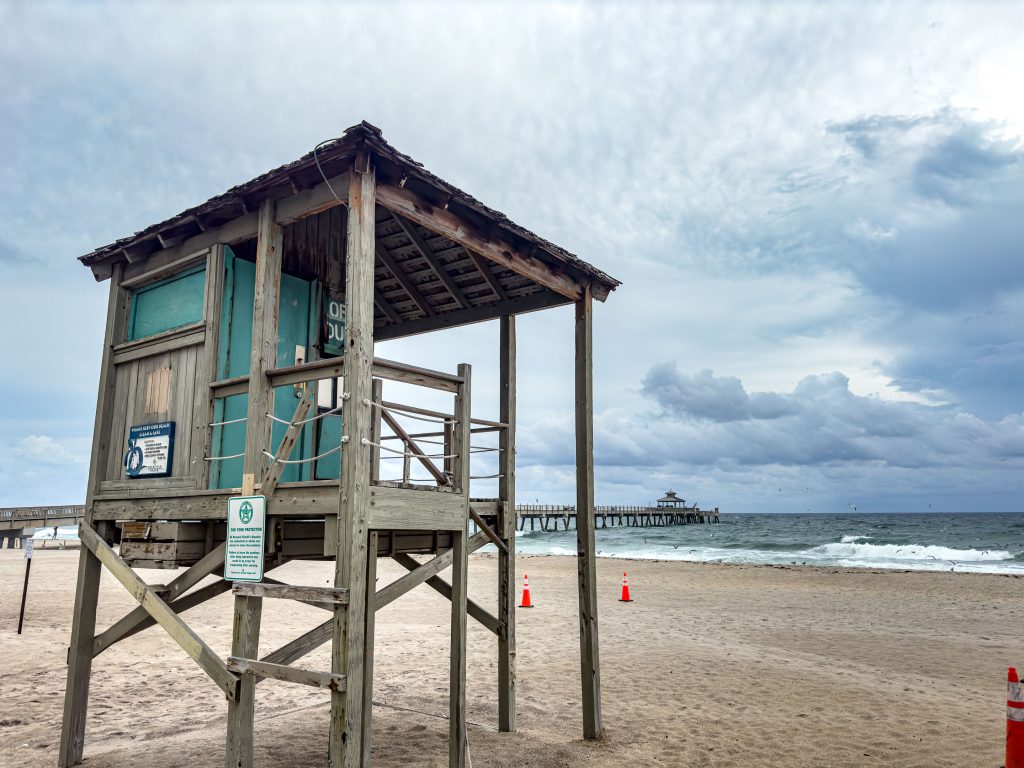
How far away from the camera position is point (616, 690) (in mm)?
10305

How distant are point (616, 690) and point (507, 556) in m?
3.38

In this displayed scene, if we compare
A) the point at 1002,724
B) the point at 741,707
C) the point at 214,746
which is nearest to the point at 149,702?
the point at 214,746

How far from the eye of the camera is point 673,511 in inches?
3738

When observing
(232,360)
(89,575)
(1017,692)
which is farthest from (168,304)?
(1017,692)

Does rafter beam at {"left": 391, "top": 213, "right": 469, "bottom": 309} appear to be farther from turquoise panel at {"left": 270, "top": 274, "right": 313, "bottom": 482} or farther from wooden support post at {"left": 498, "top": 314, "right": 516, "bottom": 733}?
A: turquoise panel at {"left": 270, "top": 274, "right": 313, "bottom": 482}

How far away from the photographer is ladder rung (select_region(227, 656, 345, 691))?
5.18 m

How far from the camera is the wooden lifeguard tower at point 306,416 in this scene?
18.5 ft

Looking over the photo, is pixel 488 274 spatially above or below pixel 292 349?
above

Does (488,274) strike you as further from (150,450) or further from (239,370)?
(150,450)

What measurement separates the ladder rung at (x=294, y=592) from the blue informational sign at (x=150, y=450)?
1998mm

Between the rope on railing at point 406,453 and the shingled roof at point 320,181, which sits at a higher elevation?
the shingled roof at point 320,181

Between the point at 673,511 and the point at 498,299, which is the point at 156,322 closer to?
the point at 498,299

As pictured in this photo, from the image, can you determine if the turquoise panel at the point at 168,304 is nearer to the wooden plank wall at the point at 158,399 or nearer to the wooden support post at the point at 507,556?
the wooden plank wall at the point at 158,399

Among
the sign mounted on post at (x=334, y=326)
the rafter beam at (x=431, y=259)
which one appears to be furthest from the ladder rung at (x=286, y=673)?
the rafter beam at (x=431, y=259)
